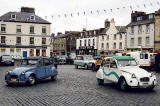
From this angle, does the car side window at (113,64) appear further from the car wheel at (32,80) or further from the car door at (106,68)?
the car wheel at (32,80)

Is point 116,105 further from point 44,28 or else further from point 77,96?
point 44,28

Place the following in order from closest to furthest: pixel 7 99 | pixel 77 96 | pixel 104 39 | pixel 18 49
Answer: pixel 7 99
pixel 77 96
pixel 18 49
pixel 104 39

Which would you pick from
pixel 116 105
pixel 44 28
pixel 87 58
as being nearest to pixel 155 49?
pixel 87 58

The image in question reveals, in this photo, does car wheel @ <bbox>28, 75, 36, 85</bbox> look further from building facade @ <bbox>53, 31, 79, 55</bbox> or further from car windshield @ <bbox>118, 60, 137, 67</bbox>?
building facade @ <bbox>53, 31, 79, 55</bbox>

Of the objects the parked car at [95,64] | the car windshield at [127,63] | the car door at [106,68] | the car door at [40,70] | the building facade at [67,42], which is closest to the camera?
the car windshield at [127,63]

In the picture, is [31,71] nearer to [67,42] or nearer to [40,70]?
[40,70]

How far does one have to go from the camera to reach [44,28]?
176 ft

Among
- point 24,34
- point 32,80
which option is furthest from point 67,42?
point 32,80

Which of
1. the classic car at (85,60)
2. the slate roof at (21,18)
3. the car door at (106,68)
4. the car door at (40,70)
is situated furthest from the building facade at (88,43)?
the car door at (106,68)

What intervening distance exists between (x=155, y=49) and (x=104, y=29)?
729 inches

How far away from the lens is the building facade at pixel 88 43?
202 feet

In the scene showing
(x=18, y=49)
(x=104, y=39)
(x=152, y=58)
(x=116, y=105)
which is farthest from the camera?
(x=104, y=39)

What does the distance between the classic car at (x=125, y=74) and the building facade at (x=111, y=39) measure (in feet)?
125

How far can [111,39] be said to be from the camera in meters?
55.2
